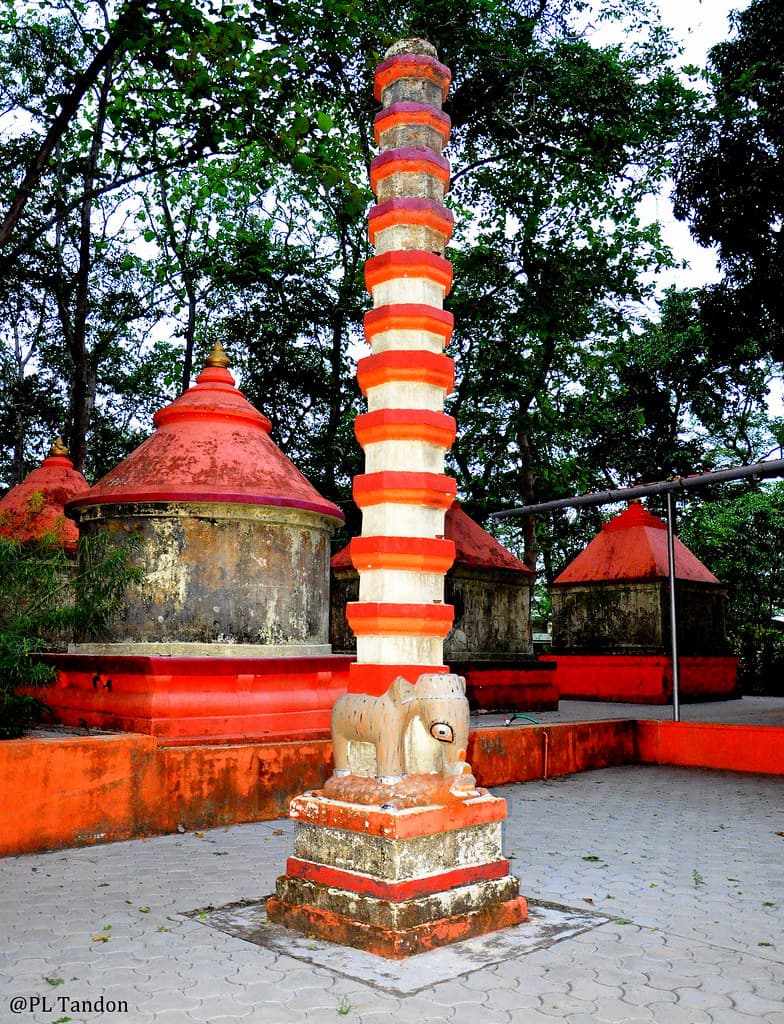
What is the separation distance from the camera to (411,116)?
4.84 metres

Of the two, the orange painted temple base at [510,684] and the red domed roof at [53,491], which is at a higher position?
the red domed roof at [53,491]

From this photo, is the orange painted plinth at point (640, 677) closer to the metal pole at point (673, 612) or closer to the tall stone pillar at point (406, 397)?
the metal pole at point (673, 612)

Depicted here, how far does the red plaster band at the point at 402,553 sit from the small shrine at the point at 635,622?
1257cm

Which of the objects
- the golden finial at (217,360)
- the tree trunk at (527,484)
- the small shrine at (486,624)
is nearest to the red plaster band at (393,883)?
the golden finial at (217,360)

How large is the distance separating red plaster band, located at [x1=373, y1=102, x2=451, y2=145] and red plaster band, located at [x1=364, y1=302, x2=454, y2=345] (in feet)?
3.40

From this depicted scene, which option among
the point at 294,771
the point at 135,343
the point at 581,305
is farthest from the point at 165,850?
the point at 135,343

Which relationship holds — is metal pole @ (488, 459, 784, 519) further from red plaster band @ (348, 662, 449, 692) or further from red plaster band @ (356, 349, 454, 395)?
red plaster band @ (348, 662, 449, 692)

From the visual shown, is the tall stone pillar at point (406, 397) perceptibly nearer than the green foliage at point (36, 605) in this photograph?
Yes

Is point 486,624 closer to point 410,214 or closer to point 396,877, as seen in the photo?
point 410,214

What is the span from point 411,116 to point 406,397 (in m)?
1.56

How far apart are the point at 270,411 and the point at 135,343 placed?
5195mm

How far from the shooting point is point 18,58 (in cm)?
1680

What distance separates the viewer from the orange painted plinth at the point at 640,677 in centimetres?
1611

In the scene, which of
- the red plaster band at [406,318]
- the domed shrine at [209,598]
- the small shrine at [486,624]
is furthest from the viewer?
the small shrine at [486,624]
